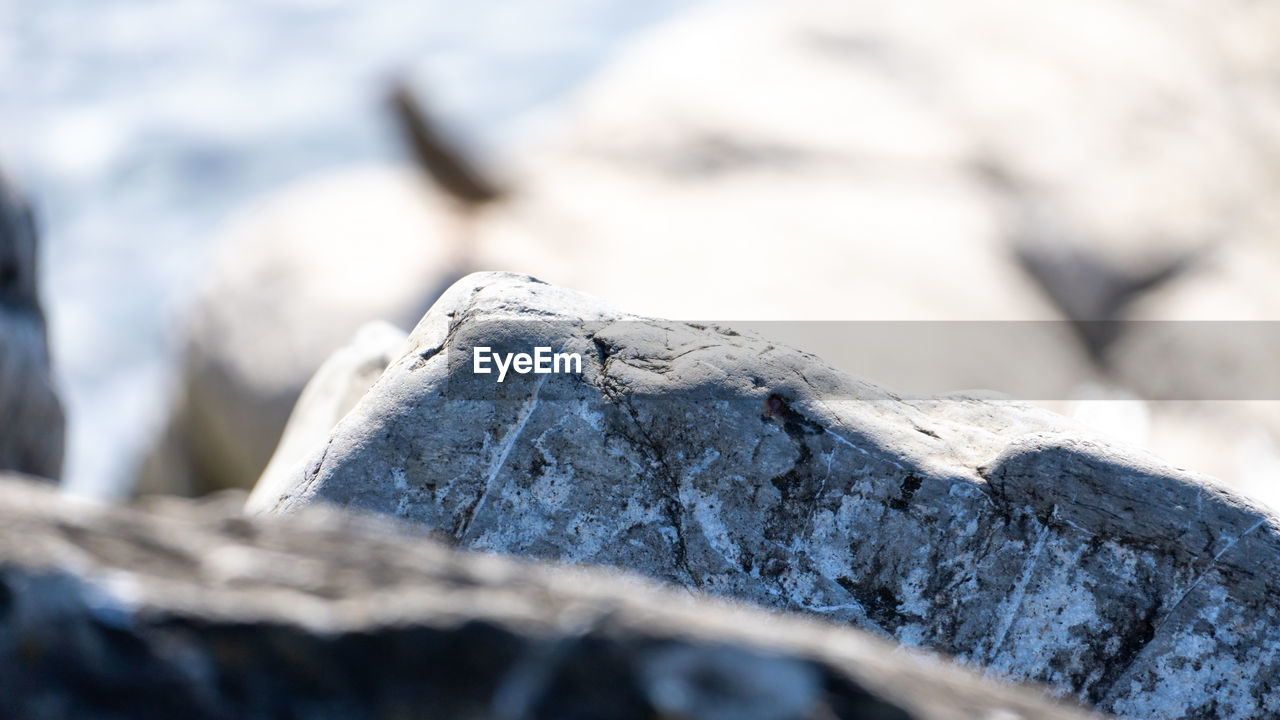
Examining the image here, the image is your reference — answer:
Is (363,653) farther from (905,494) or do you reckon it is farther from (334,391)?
(334,391)

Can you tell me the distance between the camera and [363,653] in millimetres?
750

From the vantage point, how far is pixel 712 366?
153 cm

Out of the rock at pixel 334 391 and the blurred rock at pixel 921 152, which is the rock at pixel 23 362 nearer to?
the rock at pixel 334 391

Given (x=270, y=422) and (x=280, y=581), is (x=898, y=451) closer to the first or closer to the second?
(x=280, y=581)

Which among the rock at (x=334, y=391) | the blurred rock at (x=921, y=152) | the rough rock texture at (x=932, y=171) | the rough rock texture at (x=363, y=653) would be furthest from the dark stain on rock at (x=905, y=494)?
the blurred rock at (x=921, y=152)

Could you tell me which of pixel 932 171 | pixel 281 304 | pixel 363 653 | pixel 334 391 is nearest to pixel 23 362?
pixel 334 391

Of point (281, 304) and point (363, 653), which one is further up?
point (363, 653)

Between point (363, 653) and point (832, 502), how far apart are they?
0.84 m

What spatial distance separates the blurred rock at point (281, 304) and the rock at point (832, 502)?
10.1 feet

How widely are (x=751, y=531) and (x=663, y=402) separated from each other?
0.22m

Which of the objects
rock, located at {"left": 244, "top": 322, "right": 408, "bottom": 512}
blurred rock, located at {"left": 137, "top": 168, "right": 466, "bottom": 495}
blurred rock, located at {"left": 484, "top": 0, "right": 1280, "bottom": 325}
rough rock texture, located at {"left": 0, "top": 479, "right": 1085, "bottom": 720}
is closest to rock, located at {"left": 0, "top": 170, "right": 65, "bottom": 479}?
rock, located at {"left": 244, "top": 322, "right": 408, "bottom": 512}

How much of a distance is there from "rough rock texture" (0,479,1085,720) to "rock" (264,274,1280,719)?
66 cm

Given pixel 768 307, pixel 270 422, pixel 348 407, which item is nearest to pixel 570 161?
pixel 768 307

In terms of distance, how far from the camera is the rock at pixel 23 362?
2738 millimetres
